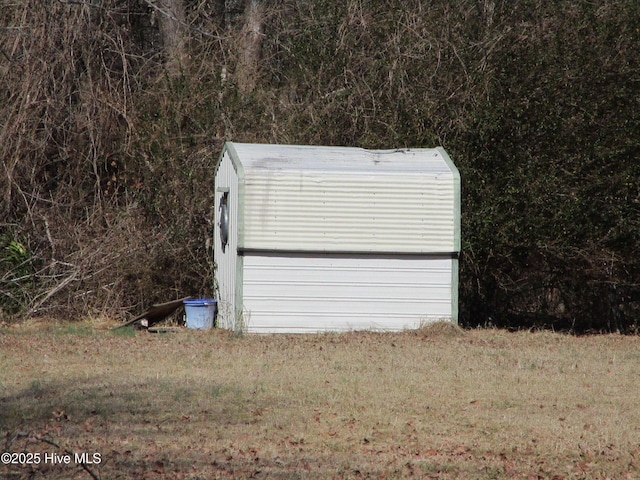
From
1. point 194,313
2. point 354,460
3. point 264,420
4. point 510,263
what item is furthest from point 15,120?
point 354,460

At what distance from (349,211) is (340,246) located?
1.69 feet

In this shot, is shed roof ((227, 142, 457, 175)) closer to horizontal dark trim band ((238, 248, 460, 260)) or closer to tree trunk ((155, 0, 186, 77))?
horizontal dark trim band ((238, 248, 460, 260))

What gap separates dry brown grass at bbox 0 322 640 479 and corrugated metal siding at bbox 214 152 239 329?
1027 millimetres

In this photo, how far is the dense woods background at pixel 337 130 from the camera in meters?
16.0

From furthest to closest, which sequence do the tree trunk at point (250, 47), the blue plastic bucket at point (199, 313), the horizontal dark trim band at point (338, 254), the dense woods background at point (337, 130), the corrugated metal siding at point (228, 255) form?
the tree trunk at point (250, 47) → the dense woods background at point (337, 130) → the blue plastic bucket at point (199, 313) → the corrugated metal siding at point (228, 255) → the horizontal dark trim band at point (338, 254)

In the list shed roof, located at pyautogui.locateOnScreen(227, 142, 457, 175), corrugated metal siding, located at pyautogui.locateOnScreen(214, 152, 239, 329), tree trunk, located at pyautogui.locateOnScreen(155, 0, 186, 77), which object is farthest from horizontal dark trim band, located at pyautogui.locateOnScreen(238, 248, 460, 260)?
tree trunk, located at pyautogui.locateOnScreen(155, 0, 186, 77)

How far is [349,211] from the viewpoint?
1418cm

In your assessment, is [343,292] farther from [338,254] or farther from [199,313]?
[199,313]

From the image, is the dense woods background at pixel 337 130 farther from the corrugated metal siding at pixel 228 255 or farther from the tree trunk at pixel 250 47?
the corrugated metal siding at pixel 228 255

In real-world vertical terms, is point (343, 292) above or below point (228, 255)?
below

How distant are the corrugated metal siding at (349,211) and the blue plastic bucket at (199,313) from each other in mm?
1653

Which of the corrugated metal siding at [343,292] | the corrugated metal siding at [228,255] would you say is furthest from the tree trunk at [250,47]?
the corrugated metal siding at [343,292]

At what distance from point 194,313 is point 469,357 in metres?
4.68

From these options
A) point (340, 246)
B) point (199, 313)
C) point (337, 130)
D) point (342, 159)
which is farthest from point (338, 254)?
point (337, 130)
